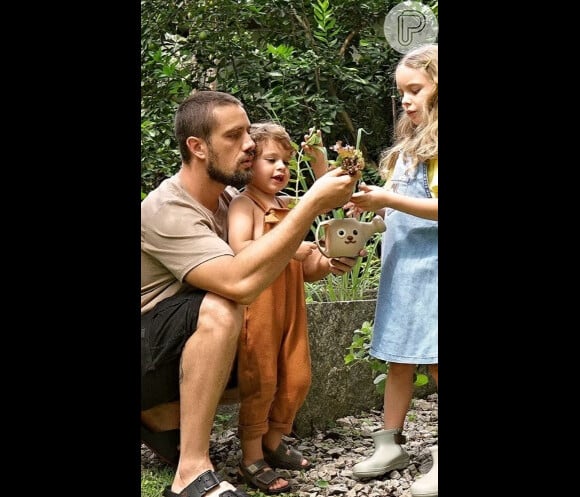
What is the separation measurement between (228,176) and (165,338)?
358mm

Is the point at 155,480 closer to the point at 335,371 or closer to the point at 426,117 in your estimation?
the point at 335,371

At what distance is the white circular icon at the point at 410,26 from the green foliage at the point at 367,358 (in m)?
0.71

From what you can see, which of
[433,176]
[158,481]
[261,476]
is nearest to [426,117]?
[433,176]

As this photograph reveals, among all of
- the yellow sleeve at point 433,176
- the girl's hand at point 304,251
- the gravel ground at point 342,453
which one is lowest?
the gravel ground at point 342,453

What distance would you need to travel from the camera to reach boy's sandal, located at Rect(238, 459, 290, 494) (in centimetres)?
177

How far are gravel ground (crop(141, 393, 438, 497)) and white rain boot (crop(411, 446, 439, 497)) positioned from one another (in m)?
0.05

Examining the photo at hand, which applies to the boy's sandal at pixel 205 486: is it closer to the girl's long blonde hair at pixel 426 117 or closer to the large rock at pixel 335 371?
the large rock at pixel 335 371

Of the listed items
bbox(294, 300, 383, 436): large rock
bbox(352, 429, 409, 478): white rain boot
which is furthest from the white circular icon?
bbox(352, 429, 409, 478): white rain boot

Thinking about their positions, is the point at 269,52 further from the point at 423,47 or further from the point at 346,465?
the point at 346,465

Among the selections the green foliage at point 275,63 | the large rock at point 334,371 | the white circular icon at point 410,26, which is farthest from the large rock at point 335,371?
the white circular icon at point 410,26

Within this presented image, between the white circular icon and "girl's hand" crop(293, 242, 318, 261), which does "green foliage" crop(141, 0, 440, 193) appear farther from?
"girl's hand" crop(293, 242, 318, 261)

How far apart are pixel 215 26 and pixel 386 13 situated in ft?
1.45

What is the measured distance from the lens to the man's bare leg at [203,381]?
163 cm

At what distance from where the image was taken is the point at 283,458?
1879mm
